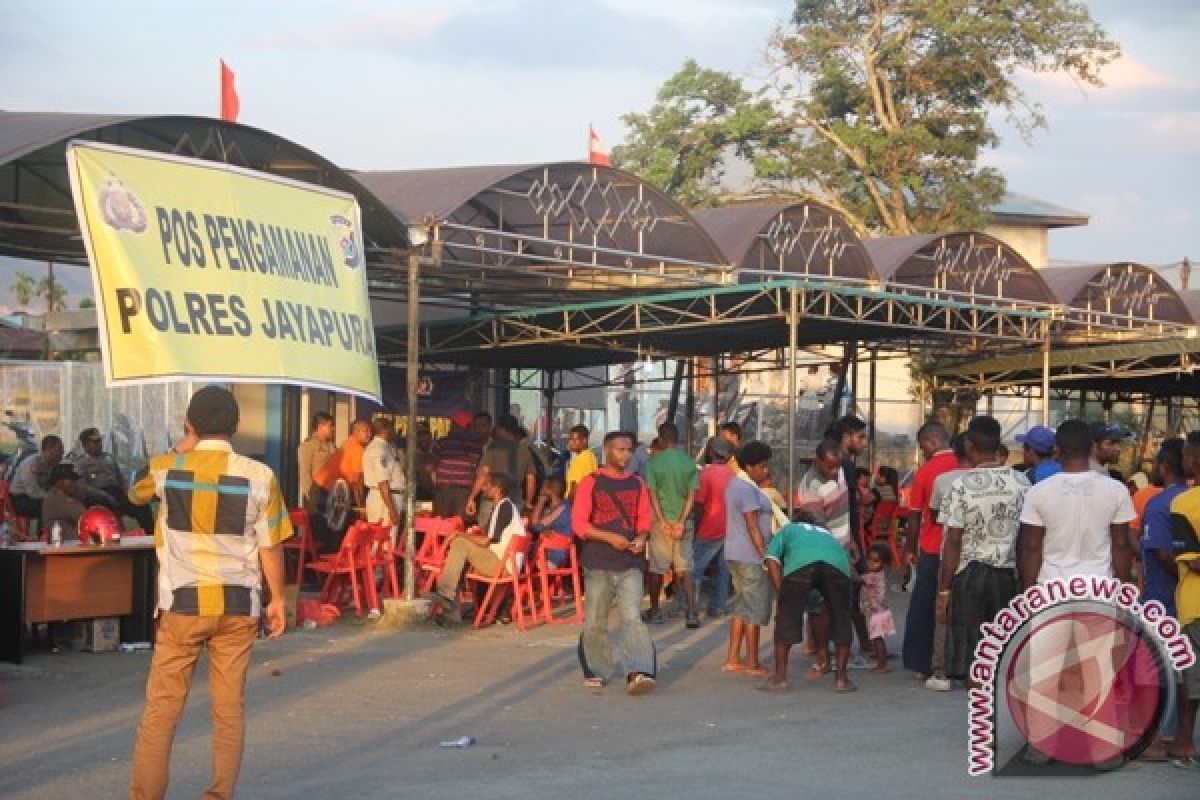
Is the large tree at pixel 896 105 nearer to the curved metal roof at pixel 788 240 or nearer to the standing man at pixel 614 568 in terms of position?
the curved metal roof at pixel 788 240

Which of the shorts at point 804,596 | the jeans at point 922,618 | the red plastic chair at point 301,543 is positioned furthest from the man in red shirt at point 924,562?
the red plastic chair at point 301,543

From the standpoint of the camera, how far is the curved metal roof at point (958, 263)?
26438 millimetres

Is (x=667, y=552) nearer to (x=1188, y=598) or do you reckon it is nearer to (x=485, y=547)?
(x=485, y=547)

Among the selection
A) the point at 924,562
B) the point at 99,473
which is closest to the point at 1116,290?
the point at 99,473

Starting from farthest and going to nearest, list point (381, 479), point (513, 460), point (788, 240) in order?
point (788, 240), point (513, 460), point (381, 479)

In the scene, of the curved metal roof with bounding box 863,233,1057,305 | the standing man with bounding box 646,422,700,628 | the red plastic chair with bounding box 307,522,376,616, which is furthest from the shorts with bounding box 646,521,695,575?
the curved metal roof with bounding box 863,233,1057,305

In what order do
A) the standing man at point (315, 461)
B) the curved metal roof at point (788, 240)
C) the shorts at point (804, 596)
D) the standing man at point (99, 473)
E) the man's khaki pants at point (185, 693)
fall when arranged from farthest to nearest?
the curved metal roof at point (788, 240)
the standing man at point (99, 473)
the standing man at point (315, 461)
the shorts at point (804, 596)
the man's khaki pants at point (185, 693)

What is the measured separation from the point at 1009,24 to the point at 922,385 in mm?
11567

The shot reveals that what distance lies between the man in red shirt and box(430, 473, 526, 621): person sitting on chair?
3.77 meters

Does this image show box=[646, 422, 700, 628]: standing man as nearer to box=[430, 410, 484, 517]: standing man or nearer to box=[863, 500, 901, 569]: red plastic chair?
box=[430, 410, 484, 517]: standing man

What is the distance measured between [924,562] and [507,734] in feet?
11.6

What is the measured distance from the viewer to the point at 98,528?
43.6 ft

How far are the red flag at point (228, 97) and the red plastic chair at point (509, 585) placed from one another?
501 centimetres

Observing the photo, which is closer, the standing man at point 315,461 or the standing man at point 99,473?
the standing man at point 315,461
